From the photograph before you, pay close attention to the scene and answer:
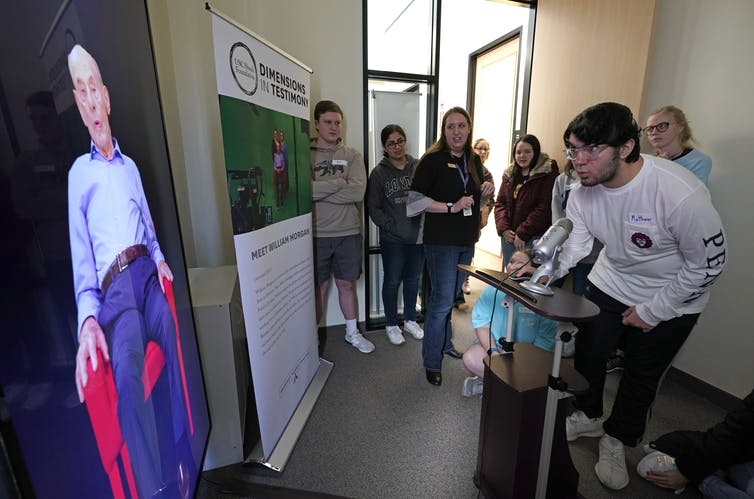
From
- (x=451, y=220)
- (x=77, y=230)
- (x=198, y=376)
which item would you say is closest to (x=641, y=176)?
(x=451, y=220)

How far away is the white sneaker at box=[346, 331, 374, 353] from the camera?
8.32 feet

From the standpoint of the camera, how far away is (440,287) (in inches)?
79.8

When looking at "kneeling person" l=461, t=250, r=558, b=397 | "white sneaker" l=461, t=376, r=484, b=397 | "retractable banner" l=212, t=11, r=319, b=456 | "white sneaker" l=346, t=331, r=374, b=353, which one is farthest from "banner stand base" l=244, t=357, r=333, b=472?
"kneeling person" l=461, t=250, r=558, b=397

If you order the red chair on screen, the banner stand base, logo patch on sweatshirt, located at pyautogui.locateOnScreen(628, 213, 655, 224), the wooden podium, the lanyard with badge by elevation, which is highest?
the lanyard with badge

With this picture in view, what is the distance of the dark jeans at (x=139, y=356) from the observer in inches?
25.1

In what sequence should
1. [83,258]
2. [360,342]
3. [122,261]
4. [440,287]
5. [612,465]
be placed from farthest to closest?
[360,342]
[440,287]
[612,465]
[122,261]
[83,258]

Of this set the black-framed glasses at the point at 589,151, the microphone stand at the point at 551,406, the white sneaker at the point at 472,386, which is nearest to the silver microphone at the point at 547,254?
the microphone stand at the point at 551,406

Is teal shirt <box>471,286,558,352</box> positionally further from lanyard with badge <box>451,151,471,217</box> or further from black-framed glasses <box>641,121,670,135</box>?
black-framed glasses <box>641,121,670,135</box>

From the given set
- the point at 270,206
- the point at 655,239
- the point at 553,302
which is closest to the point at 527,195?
the point at 655,239

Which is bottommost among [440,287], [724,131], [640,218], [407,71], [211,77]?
[440,287]

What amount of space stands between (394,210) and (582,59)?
1668mm

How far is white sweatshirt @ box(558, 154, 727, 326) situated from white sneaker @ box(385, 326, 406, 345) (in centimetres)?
143

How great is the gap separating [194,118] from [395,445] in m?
2.12

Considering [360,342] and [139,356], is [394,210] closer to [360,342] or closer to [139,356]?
[360,342]
